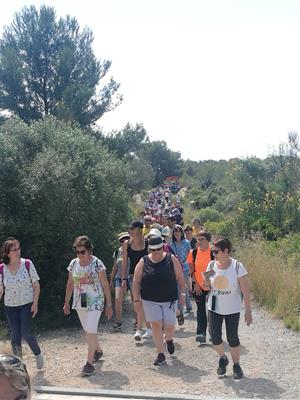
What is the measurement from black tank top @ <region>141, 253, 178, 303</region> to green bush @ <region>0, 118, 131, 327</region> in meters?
3.28

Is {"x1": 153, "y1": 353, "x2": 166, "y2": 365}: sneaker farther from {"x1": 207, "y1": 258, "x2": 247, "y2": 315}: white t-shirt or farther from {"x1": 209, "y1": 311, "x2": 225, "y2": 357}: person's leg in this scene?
{"x1": 207, "y1": 258, "x2": 247, "y2": 315}: white t-shirt

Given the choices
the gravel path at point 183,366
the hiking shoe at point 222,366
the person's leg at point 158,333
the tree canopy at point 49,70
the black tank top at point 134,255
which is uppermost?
the tree canopy at point 49,70

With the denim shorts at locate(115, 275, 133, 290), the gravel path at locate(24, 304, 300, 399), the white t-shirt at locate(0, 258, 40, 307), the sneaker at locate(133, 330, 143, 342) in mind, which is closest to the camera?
the gravel path at locate(24, 304, 300, 399)

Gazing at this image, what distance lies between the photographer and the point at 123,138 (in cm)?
2162

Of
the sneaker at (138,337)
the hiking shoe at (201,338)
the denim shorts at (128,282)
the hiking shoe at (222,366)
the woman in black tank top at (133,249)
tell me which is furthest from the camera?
the denim shorts at (128,282)

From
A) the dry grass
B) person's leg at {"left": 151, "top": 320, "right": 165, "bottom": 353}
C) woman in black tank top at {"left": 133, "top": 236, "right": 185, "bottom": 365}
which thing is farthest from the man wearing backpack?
the dry grass

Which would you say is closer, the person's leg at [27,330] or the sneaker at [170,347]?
the person's leg at [27,330]

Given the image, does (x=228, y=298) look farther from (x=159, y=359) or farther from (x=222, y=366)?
(x=159, y=359)

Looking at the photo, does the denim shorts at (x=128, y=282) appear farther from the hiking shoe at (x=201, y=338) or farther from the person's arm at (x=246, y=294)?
the person's arm at (x=246, y=294)

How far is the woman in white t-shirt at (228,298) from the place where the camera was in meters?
6.26

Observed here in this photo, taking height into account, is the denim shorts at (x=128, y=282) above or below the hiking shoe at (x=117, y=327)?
above

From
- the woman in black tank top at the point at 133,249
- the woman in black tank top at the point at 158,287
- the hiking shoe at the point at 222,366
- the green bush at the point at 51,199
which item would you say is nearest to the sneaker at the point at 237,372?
the hiking shoe at the point at 222,366

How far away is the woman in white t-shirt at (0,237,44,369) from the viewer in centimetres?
683

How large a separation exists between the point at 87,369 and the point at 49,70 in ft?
58.1
